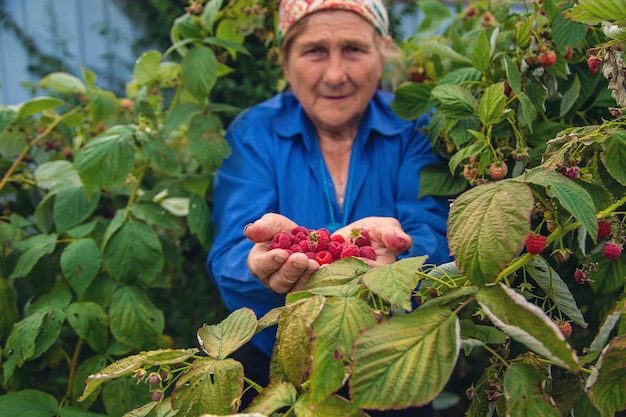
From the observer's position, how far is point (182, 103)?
6.66 ft

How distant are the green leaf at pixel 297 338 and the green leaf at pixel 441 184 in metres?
0.87

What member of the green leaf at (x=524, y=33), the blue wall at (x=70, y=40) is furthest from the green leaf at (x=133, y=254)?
the blue wall at (x=70, y=40)

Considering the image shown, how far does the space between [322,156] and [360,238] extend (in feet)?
2.25

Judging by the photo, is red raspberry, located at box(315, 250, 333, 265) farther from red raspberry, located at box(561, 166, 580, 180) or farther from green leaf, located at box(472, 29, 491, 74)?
green leaf, located at box(472, 29, 491, 74)

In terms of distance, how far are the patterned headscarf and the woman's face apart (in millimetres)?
14

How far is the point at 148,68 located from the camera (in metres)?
2.14

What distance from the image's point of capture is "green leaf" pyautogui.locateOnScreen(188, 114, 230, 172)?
189 cm

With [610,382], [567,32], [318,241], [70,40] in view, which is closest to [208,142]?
[318,241]

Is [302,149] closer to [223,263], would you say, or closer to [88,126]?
[223,263]

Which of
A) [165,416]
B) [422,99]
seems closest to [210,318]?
[422,99]

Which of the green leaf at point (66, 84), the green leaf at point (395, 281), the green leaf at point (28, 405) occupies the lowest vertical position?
the green leaf at point (28, 405)

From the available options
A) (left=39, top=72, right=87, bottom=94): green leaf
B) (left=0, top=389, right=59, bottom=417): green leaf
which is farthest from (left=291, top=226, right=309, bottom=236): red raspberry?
(left=39, top=72, right=87, bottom=94): green leaf

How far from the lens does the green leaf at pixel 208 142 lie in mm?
1887

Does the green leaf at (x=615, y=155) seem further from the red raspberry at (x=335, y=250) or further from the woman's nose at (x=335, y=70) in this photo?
the woman's nose at (x=335, y=70)
